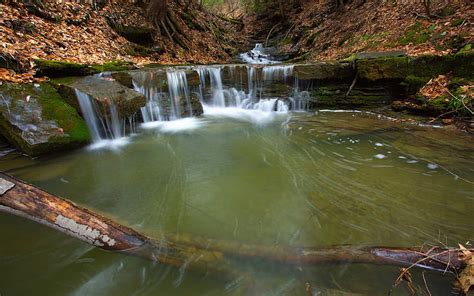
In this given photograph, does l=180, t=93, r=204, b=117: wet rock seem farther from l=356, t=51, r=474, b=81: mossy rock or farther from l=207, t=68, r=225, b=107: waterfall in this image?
l=356, t=51, r=474, b=81: mossy rock

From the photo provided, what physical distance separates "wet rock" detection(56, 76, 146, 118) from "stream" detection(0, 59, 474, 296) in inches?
8.2

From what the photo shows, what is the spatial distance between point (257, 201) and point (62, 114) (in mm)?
4303

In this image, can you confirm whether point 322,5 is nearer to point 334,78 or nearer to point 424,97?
point 334,78

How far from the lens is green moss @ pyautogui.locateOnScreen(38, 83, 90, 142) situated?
524cm

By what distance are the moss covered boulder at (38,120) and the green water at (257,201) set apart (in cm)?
27

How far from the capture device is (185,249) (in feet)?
8.45

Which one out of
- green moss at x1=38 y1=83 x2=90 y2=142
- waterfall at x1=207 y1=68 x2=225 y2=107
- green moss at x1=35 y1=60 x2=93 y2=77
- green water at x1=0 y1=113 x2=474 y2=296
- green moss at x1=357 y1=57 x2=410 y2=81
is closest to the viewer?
green water at x1=0 y1=113 x2=474 y2=296

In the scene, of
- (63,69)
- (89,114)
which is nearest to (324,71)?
(89,114)

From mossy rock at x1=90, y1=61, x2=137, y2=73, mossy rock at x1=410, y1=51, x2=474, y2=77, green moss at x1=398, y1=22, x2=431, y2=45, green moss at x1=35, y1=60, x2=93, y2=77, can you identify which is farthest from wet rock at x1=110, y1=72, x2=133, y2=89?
green moss at x1=398, y1=22, x2=431, y2=45

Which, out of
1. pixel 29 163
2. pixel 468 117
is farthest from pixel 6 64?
pixel 468 117

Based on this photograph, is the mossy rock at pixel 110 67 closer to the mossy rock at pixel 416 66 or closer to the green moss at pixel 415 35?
the mossy rock at pixel 416 66

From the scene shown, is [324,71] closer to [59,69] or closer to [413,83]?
[413,83]

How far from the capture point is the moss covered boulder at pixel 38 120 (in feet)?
15.6

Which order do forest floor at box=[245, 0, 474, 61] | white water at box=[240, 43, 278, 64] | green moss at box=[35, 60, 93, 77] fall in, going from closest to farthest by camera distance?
green moss at box=[35, 60, 93, 77]
forest floor at box=[245, 0, 474, 61]
white water at box=[240, 43, 278, 64]
